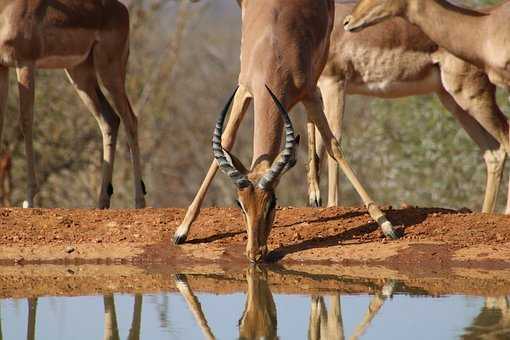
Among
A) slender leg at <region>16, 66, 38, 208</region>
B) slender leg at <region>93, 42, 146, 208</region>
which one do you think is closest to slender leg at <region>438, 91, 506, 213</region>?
slender leg at <region>93, 42, 146, 208</region>

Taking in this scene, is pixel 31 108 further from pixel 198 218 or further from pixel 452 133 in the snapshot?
pixel 452 133

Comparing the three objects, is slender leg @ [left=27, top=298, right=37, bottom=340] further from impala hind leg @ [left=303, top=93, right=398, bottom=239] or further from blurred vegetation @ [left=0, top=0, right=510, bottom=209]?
blurred vegetation @ [left=0, top=0, right=510, bottom=209]

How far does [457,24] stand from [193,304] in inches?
202

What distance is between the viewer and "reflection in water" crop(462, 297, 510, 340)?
729 cm

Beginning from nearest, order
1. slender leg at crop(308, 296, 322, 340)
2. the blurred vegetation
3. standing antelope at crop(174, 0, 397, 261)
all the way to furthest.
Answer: slender leg at crop(308, 296, 322, 340), standing antelope at crop(174, 0, 397, 261), the blurred vegetation

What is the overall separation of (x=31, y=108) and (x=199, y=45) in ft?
55.4

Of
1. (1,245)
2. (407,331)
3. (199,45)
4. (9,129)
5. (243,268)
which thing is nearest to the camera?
(407,331)

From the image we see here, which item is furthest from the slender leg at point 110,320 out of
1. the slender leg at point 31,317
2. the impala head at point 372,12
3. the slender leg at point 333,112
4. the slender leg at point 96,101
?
the slender leg at point 96,101

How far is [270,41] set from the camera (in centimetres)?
1040

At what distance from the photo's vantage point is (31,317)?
8195 mm

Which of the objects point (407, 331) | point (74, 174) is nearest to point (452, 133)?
point (74, 174)

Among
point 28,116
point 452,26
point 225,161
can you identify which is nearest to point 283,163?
point 225,161

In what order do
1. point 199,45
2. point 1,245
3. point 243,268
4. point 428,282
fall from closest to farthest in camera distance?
point 428,282, point 243,268, point 1,245, point 199,45

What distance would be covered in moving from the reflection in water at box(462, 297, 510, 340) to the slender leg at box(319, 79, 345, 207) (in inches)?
189
